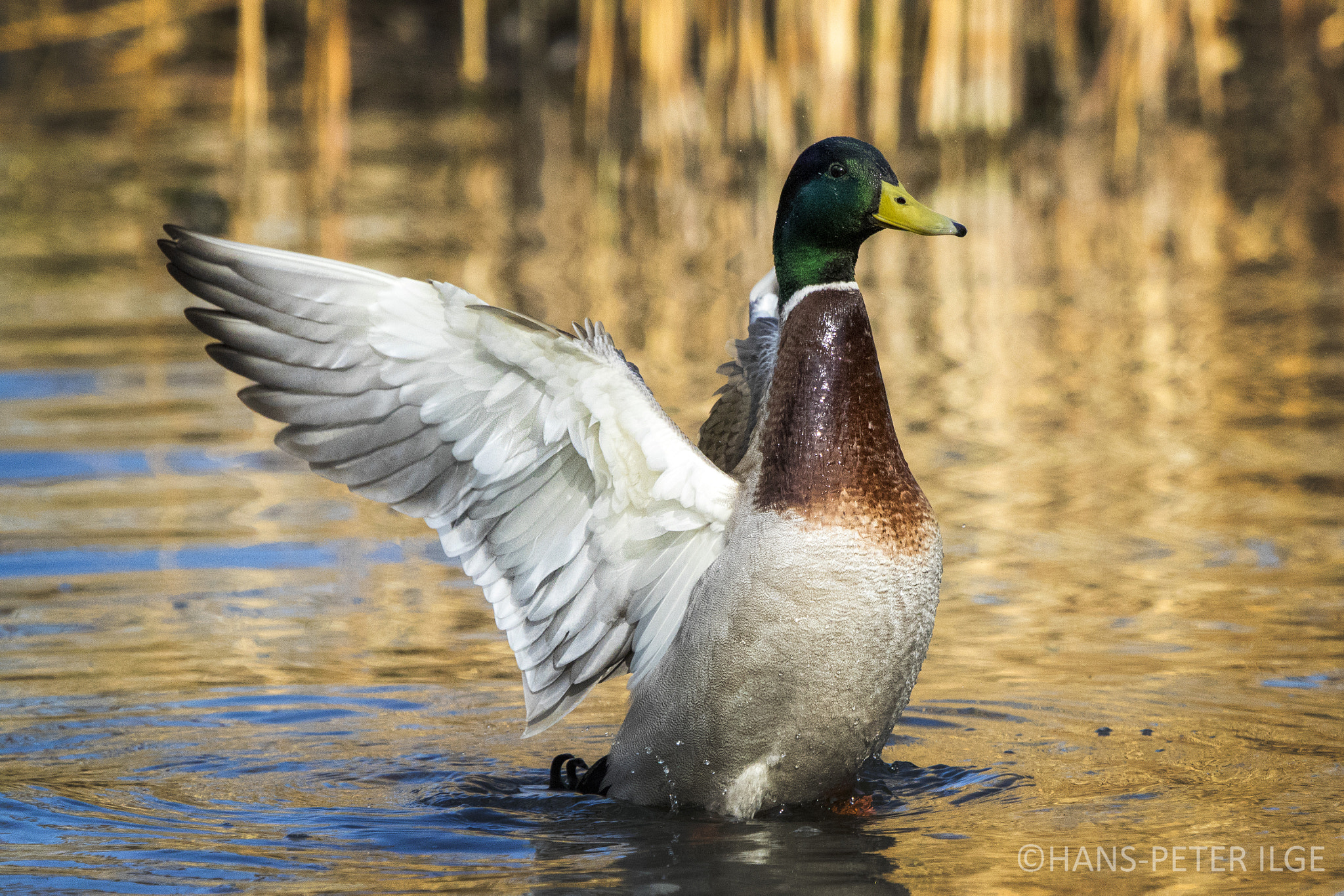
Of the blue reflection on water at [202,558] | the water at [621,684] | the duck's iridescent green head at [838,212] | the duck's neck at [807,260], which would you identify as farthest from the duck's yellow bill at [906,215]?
the blue reflection on water at [202,558]

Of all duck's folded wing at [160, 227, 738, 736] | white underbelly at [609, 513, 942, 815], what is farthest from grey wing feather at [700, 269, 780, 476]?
white underbelly at [609, 513, 942, 815]

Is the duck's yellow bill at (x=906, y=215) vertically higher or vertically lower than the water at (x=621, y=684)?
higher

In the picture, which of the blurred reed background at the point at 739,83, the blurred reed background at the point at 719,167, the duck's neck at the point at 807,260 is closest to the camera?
the duck's neck at the point at 807,260

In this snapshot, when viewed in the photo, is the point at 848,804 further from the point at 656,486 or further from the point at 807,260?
the point at 807,260

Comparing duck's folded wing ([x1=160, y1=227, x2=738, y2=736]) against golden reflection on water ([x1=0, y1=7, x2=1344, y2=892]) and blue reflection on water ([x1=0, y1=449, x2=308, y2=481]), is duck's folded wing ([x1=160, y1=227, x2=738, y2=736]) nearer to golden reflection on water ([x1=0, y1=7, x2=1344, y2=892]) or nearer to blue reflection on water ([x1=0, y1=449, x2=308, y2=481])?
golden reflection on water ([x1=0, y1=7, x2=1344, y2=892])

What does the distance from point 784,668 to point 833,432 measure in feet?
2.02

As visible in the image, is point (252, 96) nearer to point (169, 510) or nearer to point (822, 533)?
point (169, 510)

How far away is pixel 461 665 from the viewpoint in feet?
19.8

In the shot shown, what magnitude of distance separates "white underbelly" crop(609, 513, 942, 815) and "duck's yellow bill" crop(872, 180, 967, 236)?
0.85 meters

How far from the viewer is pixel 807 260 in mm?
4906

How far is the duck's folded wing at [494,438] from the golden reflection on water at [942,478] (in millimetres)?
703

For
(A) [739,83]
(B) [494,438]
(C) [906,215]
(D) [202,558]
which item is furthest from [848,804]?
(A) [739,83]

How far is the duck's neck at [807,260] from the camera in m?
4.88

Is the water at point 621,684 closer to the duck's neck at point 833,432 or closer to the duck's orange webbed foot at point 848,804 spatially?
the duck's orange webbed foot at point 848,804
